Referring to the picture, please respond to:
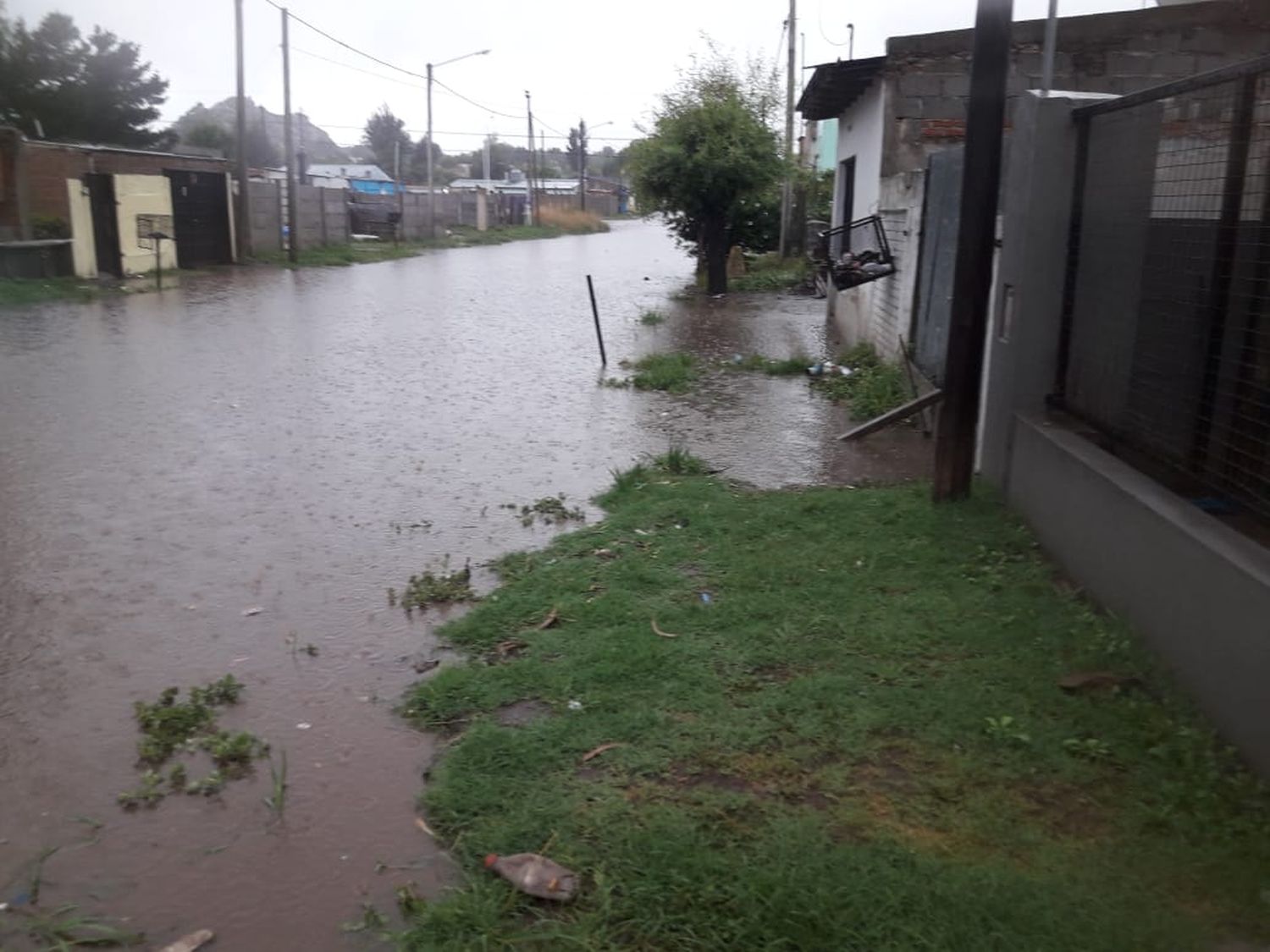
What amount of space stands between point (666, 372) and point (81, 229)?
1463cm

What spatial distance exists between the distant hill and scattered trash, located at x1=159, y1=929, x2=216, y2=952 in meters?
35.5

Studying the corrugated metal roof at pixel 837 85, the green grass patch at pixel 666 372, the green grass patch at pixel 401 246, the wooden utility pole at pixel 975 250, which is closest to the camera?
the wooden utility pole at pixel 975 250

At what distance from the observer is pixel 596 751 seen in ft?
12.2

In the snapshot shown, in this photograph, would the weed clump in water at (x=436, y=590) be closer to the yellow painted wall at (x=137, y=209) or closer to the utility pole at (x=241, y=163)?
the yellow painted wall at (x=137, y=209)

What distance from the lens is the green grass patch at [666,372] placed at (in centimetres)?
1113

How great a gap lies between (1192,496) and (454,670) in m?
A: 2.93

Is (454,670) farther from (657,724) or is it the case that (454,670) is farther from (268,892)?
(268,892)

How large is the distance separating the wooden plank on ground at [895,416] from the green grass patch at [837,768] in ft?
6.77

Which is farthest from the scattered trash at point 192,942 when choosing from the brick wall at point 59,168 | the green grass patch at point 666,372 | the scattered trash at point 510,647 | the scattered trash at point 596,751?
the brick wall at point 59,168

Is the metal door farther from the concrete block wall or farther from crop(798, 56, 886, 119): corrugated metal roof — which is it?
the concrete block wall

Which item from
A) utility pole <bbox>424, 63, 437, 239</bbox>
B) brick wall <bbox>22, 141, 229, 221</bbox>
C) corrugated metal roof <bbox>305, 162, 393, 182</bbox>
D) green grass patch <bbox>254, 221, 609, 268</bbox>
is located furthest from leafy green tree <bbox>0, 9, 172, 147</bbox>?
A: corrugated metal roof <bbox>305, 162, 393, 182</bbox>

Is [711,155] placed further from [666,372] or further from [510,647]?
[510,647]

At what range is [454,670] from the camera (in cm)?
443

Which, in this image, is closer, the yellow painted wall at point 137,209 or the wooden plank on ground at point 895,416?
the wooden plank on ground at point 895,416
